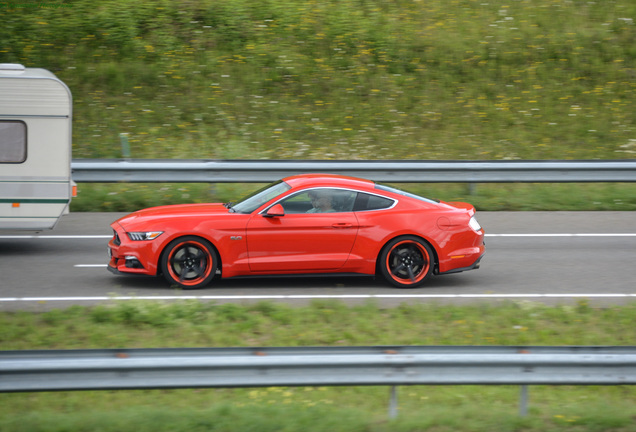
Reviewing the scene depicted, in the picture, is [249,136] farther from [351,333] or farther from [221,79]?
[351,333]

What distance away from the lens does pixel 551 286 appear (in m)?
8.87

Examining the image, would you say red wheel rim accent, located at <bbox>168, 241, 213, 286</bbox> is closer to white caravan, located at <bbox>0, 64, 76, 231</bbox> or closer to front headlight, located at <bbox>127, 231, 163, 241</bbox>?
front headlight, located at <bbox>127, 231, 163, 241</bbox>

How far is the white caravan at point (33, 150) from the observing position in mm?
10273

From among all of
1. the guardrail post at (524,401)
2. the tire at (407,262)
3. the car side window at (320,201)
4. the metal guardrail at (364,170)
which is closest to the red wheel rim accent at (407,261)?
the tire at (407,262)

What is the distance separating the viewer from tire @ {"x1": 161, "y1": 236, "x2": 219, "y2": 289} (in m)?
→ 8.47

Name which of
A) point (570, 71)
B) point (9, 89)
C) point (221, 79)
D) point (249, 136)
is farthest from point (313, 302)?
point (570, 71)

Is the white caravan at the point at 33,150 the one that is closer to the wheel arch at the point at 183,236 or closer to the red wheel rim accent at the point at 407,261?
the wheel arch at the point at 183,236

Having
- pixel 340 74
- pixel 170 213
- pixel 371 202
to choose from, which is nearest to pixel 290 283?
pixel 371 202

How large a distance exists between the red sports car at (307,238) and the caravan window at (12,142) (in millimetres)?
2615

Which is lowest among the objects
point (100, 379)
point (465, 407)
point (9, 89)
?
point (465, 407)

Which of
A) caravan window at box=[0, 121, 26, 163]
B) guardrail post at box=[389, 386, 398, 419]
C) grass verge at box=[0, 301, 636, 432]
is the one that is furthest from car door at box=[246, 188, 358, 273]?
caravan window at box=[0, 121, 26, 163]

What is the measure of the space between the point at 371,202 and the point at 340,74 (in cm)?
1091

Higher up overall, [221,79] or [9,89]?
[221,79]

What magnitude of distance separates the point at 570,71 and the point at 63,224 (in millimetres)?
13745
